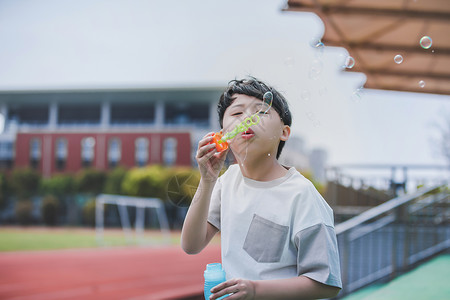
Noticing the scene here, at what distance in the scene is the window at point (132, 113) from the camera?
125ft

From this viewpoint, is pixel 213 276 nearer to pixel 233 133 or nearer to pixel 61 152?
pixel 233 133

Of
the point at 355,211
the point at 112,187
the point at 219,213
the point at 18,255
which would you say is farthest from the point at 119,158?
the point at 219,213

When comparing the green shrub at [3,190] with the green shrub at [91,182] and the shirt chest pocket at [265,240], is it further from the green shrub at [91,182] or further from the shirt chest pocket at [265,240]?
the shirt chest pocket at [265,240]

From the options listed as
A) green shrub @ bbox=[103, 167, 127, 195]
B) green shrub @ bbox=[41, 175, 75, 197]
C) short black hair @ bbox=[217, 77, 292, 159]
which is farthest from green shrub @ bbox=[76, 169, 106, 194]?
short black hair @ bbox=[217, 77, 292, 159]

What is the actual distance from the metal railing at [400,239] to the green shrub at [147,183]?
25.3m

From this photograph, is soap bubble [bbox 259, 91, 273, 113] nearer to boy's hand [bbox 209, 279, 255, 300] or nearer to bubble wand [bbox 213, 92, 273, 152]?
bubble wand [bbox 213, 92, 273, 152]

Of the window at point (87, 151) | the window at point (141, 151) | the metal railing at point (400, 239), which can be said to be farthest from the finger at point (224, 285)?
the window at point (87, 151)

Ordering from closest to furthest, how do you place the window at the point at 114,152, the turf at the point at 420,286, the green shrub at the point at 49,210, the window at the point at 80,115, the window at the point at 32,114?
the turf at the point at 420,286, the green shrub at the point at 49,210, the window at the point at 114,152, the window at the point at 80,115, the window at the point at 32,114

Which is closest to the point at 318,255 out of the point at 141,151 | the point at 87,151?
the point at 141,151

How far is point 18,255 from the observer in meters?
14.6

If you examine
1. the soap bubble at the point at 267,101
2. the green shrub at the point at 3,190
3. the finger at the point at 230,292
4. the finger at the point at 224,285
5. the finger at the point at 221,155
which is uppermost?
the soap bubble at the point at 267,101

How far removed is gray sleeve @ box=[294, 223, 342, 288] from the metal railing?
10.8 feet

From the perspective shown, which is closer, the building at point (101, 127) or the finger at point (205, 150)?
the finger at point (205, 150)

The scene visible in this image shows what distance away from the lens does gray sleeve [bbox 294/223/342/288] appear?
1010mm
